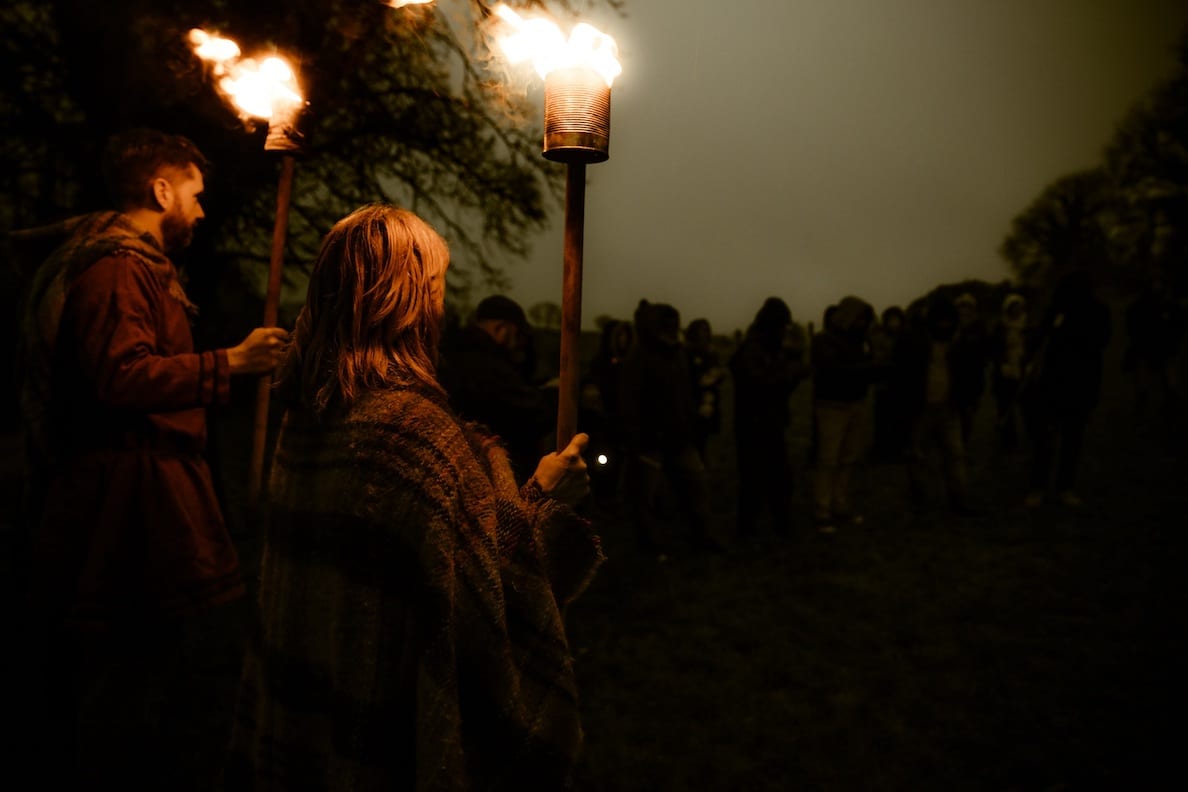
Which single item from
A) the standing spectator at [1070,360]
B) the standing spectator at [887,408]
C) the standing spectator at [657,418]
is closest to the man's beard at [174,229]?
the standing spectator at [657,418]

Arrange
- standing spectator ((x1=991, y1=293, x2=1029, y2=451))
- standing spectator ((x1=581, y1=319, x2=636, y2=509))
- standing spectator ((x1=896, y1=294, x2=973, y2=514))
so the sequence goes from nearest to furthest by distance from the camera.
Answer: standing spectator ((x1=896, y1=294, x2=973, y2=514)) → standing spectator ((x1=581, y1=319, x2=636, y2=509)) → standing spectator ((x1=991, y1=293, x2=1029, y2=451))

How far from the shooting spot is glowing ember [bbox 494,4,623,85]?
1836 mm

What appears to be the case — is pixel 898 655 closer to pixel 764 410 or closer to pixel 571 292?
pixel 764 410

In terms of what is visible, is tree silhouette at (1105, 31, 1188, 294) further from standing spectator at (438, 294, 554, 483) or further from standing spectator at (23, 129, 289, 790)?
standing spectator at (23, 129, 289, 790)

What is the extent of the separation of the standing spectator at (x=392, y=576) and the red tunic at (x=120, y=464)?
717 millimetres

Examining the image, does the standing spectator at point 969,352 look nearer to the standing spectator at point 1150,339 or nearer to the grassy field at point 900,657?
the grassy field at point 900,657

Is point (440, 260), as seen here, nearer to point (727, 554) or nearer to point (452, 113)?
point (727, 554)

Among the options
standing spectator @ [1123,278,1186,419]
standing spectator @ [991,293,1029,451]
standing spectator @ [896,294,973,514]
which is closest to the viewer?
standing spectator @ [896,294,973,514]

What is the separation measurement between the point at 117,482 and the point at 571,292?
5.16ft

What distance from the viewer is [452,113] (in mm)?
12227

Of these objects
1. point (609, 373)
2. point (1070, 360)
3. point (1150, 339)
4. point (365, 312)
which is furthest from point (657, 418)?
point (1150, 339)

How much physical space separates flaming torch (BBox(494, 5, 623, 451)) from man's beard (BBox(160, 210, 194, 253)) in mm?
1528

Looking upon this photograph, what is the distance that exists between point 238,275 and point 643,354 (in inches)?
450

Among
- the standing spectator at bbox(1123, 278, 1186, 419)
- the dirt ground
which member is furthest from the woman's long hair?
the standing spectator at bbox(1123, 278, 1186, 419)
